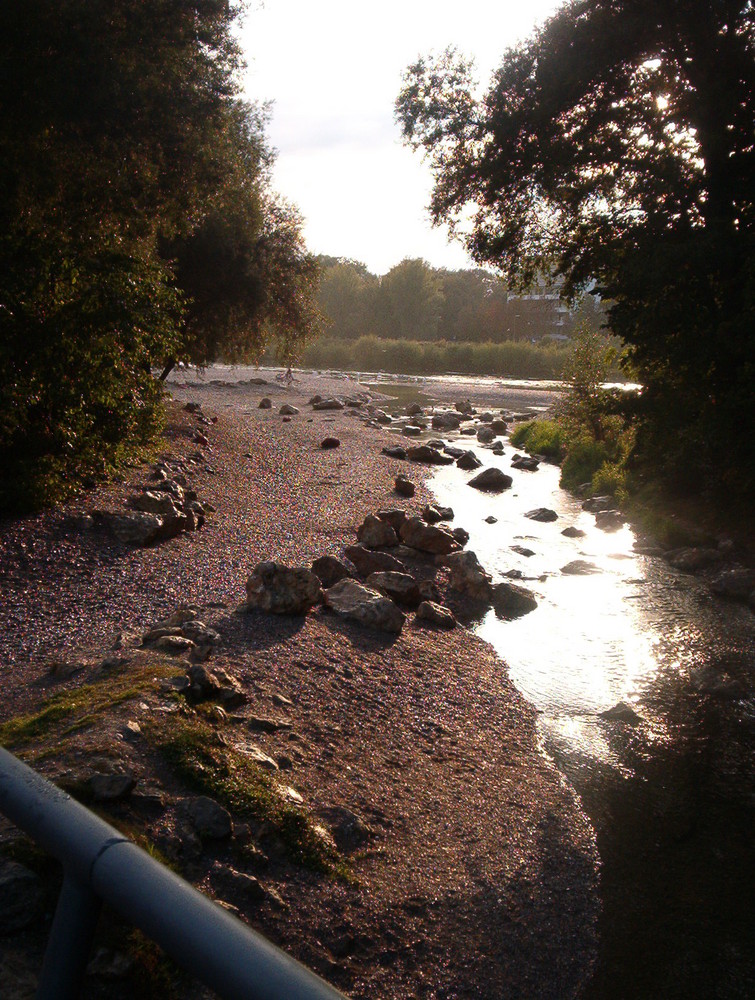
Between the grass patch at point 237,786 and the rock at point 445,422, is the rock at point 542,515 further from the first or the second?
the rock at point 445,422

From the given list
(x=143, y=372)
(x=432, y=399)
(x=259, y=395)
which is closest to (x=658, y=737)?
(x=143, y=372)

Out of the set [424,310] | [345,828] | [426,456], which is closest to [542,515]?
[426,456]

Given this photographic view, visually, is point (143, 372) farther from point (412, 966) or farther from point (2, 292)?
point (412, 966)

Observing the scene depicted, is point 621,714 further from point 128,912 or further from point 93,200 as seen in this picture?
point 93,200

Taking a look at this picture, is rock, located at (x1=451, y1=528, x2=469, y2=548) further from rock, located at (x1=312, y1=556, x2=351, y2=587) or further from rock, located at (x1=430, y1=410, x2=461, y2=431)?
rock, located at (x1=430, y1=410, x2=461, y2=431)

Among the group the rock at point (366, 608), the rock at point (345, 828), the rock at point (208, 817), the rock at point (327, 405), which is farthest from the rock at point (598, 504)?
the rock at point (327, 405)

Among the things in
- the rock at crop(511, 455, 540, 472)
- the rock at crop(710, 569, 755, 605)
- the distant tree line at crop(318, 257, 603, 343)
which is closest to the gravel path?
the rock at crop(710, 569, 755, 605)

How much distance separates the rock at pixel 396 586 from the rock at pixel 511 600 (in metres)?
1.45

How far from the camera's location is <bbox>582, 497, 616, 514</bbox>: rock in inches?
692

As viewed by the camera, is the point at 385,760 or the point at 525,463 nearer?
the point at 385,760

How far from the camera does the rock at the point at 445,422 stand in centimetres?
3369

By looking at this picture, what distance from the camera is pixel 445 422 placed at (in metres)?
34.4

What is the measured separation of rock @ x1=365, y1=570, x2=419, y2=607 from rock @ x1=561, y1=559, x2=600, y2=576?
3.76m

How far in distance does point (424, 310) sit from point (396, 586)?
99.9 meters
